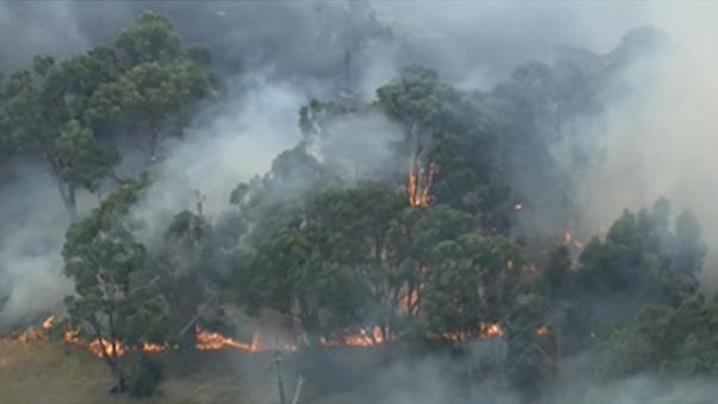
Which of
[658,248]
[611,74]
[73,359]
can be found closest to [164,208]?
[73,359]

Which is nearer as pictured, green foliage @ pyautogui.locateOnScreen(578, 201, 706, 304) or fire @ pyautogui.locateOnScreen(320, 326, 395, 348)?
Answer: green foliage @ pyautogui.locateOnScreen(578, 201, 706, 304)

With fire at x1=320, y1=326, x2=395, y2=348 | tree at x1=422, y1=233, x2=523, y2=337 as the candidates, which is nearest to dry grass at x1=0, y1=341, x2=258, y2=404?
fire at x1=320, y1=326, x2=395, y2=348

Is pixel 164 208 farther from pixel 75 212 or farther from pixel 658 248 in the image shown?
pixel 658 248

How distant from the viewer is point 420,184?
52.8 meters

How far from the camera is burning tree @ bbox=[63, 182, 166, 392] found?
145 feet

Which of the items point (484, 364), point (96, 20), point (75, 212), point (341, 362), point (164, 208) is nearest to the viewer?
point (484, 364)

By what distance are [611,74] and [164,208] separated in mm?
22904

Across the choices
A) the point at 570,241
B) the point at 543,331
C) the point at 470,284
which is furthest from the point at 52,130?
the point at 543,331

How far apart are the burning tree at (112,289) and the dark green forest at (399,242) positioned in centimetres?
8

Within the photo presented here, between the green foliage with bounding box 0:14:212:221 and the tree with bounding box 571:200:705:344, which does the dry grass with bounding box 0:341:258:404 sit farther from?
the tree with bounding box 571:200:705:344

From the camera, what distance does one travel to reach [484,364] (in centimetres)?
4316

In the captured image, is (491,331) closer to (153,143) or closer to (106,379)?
(106,379)

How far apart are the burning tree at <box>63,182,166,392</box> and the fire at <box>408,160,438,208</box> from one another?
12.2m

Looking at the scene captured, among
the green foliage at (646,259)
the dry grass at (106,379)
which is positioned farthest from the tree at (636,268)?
the dry grass at (106,379)
